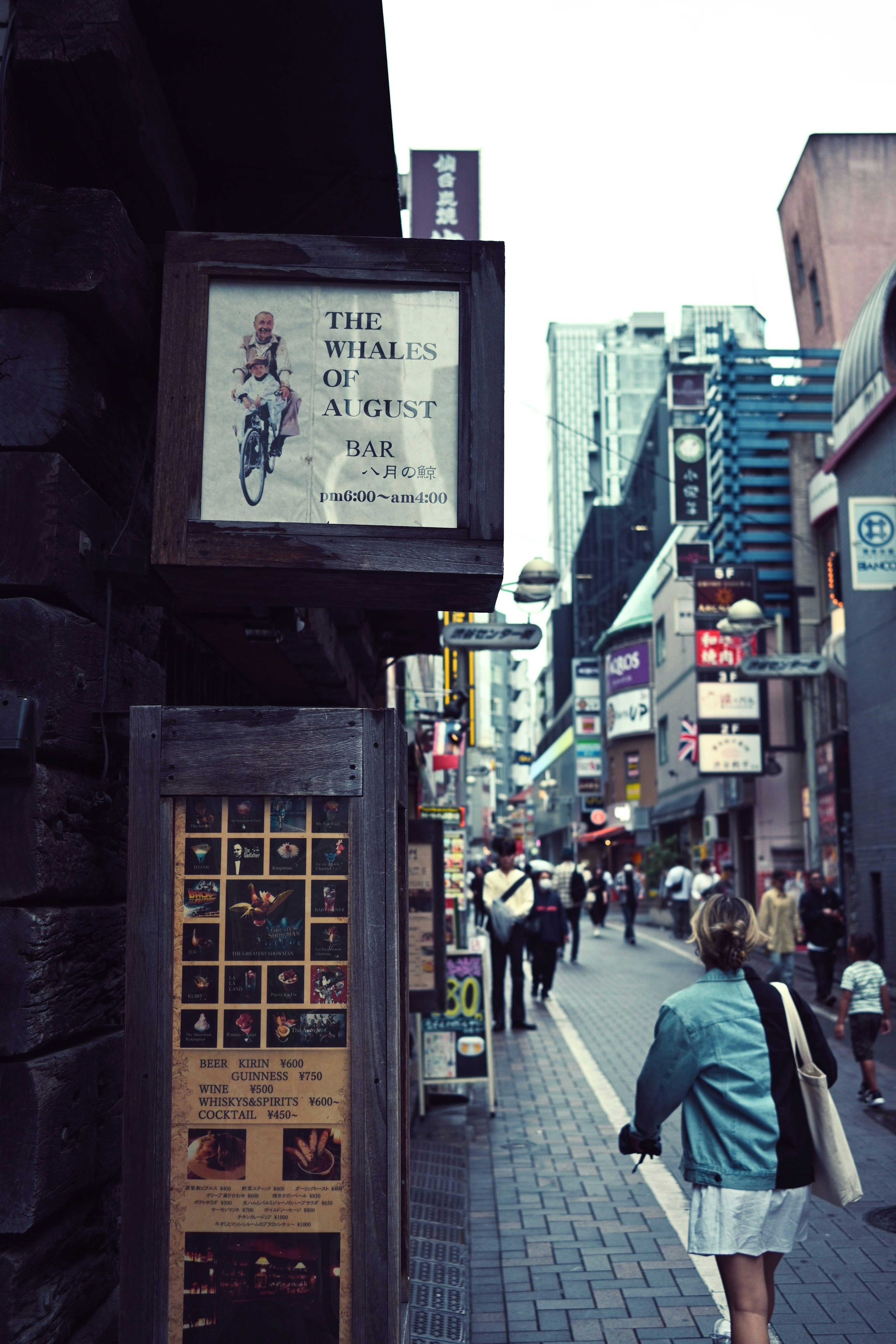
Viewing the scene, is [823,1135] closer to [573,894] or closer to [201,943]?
[201,943]

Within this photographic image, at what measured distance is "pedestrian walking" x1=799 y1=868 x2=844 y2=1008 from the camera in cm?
1564

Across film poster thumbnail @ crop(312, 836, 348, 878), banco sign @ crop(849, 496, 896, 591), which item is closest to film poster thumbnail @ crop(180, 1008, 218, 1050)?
film poster thumbnail @ crop(312, 836, 348, 878)

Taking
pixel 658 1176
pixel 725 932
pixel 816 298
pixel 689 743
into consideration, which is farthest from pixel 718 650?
pixel 725 932

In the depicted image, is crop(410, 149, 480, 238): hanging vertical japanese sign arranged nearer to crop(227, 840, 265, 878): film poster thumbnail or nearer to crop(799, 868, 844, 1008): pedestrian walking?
crop(799, 868, 844, 1008): pedestrian walking

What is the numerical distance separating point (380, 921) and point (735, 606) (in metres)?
20.1

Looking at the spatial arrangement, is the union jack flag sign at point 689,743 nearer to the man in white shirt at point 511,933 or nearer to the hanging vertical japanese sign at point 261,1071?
the man in white shirt at point 511,933

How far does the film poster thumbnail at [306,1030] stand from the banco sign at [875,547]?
15678mm

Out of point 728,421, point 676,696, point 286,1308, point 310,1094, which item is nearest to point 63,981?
point 310,1094

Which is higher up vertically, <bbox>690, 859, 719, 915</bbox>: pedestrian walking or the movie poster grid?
the movie poster grid

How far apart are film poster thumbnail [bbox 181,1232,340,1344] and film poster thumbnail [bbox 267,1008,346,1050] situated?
1.60 ft

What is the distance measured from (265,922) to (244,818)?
0.29 m

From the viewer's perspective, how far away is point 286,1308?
3309mm

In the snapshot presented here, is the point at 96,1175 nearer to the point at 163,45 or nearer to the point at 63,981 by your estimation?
the point at 63,981

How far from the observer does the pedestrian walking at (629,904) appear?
2783 centimetres
